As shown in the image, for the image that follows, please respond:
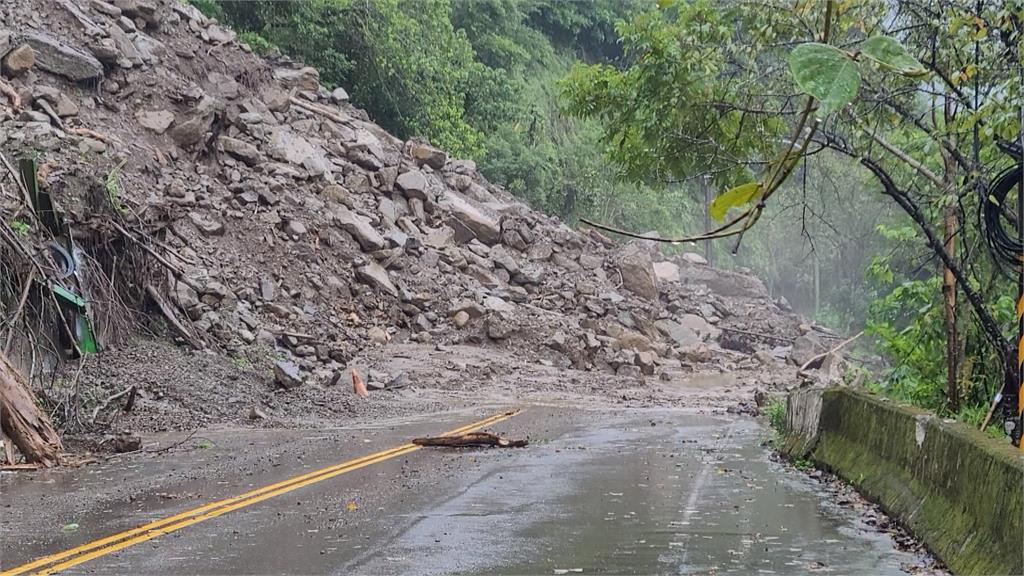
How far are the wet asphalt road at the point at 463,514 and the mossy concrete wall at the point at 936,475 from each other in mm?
347

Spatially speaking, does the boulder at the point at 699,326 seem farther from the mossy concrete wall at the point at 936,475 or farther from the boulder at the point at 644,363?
the mossy concrete wall at the point at 936,475

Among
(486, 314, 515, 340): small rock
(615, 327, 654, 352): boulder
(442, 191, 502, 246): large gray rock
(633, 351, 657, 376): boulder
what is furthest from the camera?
(442, 191, 502, 246): large gray rock

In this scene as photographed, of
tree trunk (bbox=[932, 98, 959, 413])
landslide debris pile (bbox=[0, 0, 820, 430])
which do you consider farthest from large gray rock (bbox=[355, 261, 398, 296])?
tree trunk (bbox=[932, 98, 959, 413])

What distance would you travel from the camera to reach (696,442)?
15172mm

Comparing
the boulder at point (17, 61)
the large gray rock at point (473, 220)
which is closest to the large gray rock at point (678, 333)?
the large gray rock at point (473, 220)

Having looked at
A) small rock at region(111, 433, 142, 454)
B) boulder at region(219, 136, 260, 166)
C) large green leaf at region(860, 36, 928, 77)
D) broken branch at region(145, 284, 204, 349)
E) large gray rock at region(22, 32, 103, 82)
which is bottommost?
small rock at region(111, 433, 142, 454)

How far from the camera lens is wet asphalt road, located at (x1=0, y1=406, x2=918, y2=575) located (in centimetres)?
709

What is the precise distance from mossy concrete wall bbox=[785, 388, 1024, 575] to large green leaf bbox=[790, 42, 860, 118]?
14.0 feet

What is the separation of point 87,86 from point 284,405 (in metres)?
15.3

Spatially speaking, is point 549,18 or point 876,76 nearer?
point 876,76

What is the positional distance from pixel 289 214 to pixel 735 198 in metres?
28.9

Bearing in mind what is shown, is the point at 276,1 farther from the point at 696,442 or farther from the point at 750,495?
the point at 750,495

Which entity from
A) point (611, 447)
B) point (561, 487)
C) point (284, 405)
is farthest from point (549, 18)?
point (561, 487)

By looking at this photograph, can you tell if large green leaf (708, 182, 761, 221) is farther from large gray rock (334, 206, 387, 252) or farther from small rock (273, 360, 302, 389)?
large gray rock (334, 206, 387, 252)
